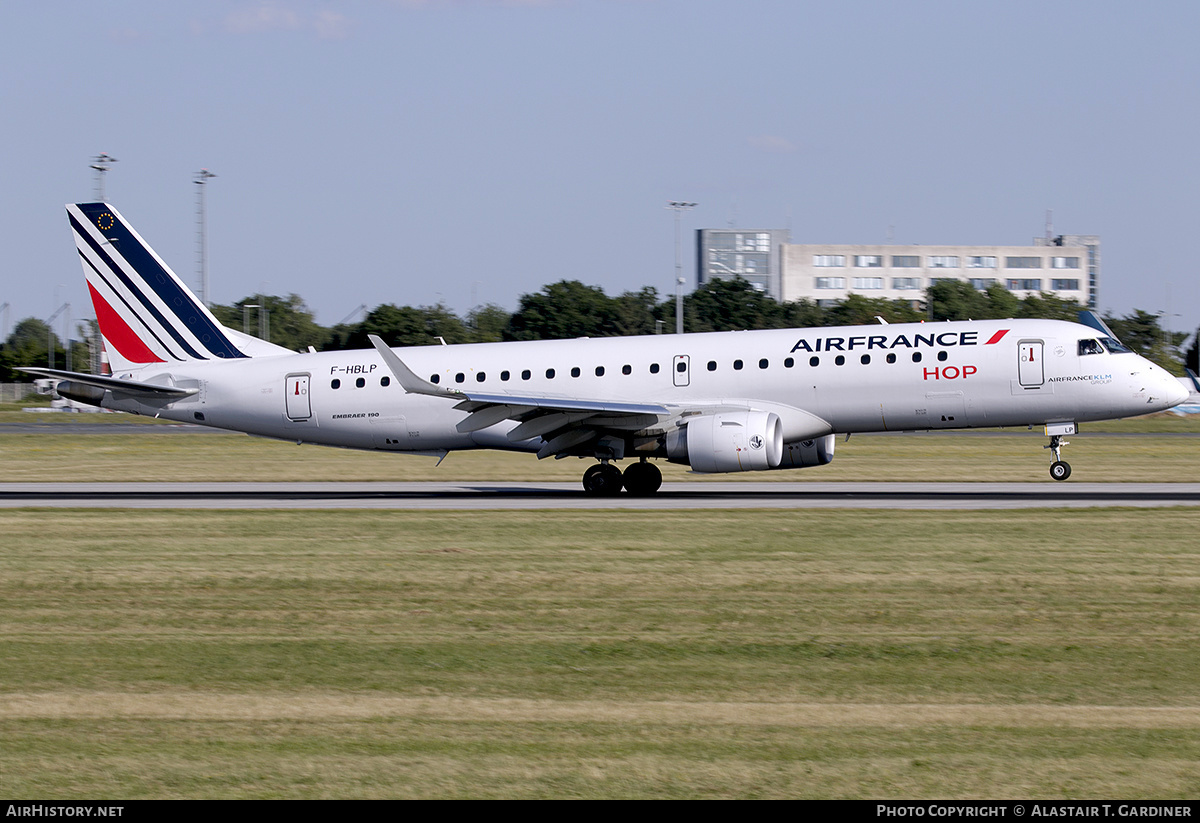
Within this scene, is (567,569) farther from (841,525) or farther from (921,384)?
(921,384)

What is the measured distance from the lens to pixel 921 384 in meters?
27.6

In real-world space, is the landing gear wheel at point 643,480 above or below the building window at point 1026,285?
below

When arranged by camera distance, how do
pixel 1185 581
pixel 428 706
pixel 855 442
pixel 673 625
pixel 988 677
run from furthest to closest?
pixel 855 442 < pixel 1185 581 < pixel 673 625 < pixel 988 677 < pixel 428 706

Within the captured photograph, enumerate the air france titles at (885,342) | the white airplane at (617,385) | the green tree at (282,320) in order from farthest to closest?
the green tree at (282,320)
the air france titles at (885,342)
the white airplane at (617,385)

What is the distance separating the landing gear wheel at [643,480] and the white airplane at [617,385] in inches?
1.6

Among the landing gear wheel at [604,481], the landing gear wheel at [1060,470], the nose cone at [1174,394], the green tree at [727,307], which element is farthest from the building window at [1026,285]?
the landing gear wheel at [604,481]

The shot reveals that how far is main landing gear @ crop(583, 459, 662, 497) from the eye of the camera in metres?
29.1

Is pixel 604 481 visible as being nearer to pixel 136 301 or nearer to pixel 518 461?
pixel 518 461

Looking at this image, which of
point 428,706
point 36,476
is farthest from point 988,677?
point 36,476

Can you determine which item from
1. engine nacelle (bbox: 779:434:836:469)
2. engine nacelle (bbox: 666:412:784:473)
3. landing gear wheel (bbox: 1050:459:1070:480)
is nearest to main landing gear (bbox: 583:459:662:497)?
engine nacelle (bbox: 666:412:784:473)

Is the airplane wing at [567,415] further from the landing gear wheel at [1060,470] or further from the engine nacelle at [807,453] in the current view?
the landing gear wheel at [1060,470]

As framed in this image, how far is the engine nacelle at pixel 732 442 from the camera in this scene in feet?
86.8

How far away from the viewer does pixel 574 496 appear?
96.0 ft

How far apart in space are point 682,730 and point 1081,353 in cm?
2158
